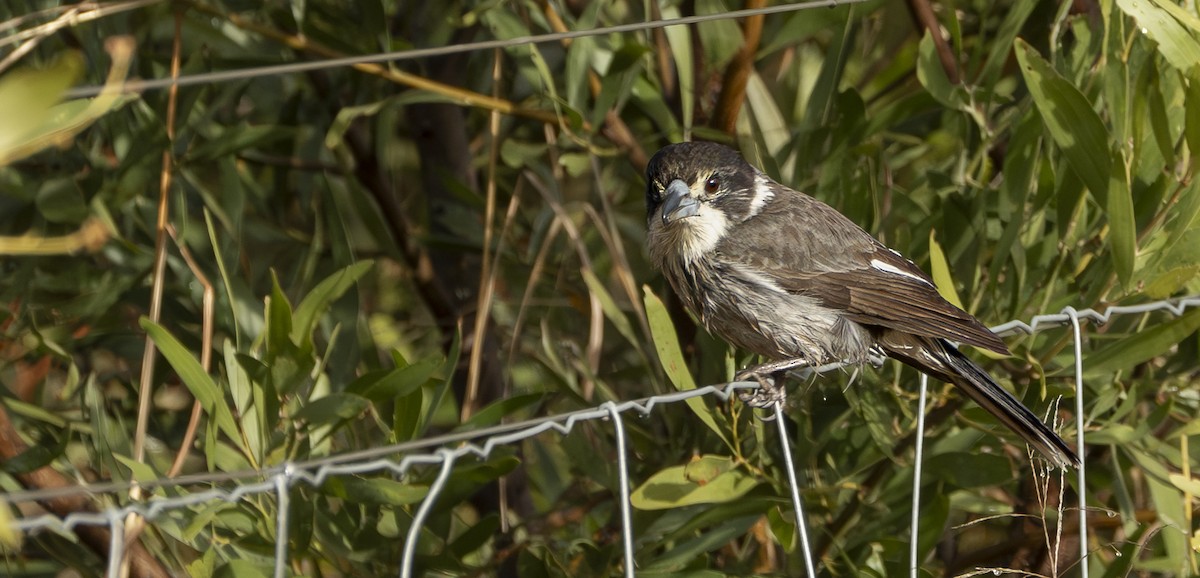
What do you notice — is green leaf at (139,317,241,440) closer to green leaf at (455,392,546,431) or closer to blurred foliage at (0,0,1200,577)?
blurred foliage at (0,0,1200,577)

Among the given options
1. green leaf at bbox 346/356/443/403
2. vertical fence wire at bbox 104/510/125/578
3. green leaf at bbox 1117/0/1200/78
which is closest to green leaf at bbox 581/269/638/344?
green leaf at bbox 346/356/443/403

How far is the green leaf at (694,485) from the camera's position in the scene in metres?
2.82

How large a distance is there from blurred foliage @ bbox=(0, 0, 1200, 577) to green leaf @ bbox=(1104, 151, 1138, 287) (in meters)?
0.01

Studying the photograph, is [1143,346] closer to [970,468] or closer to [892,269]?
[970,468]

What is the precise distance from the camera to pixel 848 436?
3.31 metres

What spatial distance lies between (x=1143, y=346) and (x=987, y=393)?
1.18 feet

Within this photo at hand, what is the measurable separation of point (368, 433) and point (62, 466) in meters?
0.78

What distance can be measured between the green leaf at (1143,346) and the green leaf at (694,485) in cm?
85

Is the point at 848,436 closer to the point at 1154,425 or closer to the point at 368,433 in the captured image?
the point at 1154,425

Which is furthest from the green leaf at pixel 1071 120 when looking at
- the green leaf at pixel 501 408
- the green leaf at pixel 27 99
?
the green leaf at pixel 27 99

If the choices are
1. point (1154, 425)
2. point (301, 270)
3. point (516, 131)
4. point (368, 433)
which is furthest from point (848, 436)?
point (516, 131)

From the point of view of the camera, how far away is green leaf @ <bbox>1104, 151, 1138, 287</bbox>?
9.18 feet

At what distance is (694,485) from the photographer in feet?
9.57

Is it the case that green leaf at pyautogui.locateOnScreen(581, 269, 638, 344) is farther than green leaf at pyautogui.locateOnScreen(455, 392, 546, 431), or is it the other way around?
green leaf at pyautogui.locateOnScreen(581, 269, 638, 344)
